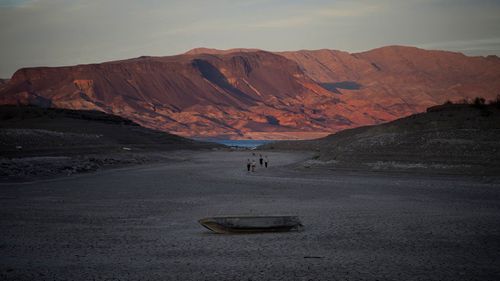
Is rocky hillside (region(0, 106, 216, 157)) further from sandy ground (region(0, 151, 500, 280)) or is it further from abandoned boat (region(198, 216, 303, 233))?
abandoned boat (region(198, 216, 303, 233))

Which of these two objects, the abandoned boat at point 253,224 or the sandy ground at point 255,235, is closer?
the sandy ground at point 255,235

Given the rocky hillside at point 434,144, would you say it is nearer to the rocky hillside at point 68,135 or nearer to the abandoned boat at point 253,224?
the abandoned boat at point 253,224

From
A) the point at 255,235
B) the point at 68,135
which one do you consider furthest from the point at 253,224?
the point at 68,135

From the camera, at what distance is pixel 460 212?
19.3 meters

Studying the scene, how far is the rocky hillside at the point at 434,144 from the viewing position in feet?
112

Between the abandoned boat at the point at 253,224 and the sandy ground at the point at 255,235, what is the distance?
317 millimetres

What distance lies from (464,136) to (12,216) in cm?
2853

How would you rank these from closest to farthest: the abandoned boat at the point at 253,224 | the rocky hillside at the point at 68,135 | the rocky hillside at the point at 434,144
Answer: the abandoned boat at the point at 253,224
the rocky hillside at the point at 434,144
the rocky hillside at the point at 68,135

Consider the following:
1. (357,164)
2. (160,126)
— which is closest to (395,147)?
(357,164)

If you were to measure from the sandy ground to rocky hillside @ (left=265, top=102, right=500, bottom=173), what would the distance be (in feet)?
18.0

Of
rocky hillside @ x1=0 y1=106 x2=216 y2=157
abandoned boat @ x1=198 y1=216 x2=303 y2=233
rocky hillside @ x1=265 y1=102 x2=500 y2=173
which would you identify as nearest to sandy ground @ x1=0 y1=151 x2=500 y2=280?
abandoned boat @ x1=198 y1=216 x2=303 y2=233

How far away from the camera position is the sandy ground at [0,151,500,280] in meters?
11.8

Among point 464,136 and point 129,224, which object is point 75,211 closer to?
point 129,224

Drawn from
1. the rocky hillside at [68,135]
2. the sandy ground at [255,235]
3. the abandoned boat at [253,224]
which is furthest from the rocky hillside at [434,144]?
the rocky hillside at [68,135]
